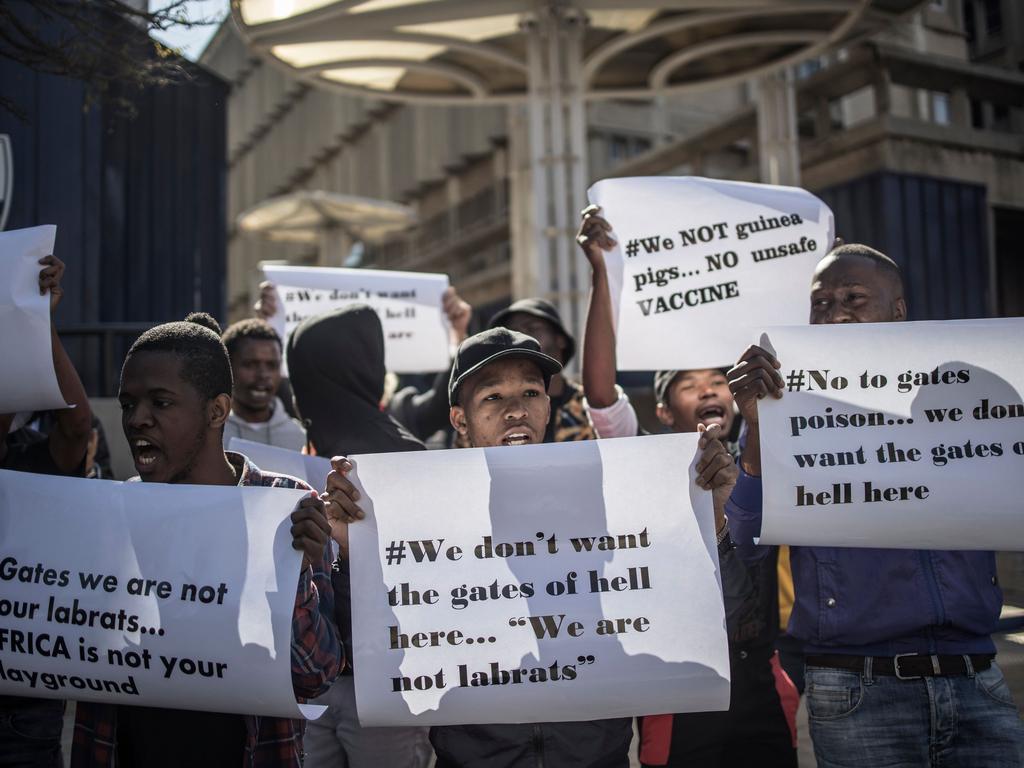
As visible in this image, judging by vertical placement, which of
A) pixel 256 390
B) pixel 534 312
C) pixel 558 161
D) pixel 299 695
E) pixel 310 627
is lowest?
pixel 299 695

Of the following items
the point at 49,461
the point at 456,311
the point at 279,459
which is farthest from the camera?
the point at 456,311

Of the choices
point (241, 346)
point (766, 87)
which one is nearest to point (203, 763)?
point (241, 346)

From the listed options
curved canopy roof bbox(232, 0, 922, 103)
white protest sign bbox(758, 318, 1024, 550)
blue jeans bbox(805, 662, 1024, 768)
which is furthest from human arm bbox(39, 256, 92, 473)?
curved canopy roof bbox(232, 0, 922, 103)

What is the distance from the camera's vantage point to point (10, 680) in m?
2.48

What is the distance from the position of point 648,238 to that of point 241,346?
5.92ft

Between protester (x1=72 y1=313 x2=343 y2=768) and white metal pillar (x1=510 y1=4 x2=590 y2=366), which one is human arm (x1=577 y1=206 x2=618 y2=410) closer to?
protester (x1=72 y1=313 x2=343 y2=768)

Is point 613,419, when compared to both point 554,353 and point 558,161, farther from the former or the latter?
point 558,161

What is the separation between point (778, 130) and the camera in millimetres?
13969

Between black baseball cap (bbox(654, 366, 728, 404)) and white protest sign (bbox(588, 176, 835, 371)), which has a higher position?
white protest sign (bbox(588, 176, 835, 371))

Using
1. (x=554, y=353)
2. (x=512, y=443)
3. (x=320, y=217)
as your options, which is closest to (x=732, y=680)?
(x=512, y=443)

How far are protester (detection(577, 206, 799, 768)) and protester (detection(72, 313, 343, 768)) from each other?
1.14 metres

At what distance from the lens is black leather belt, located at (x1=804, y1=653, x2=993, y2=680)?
104 inches

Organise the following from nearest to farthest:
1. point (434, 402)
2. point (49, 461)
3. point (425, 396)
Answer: point (49, 461), point (434, 402), point (425, 396)

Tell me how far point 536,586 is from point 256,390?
7.40ft
